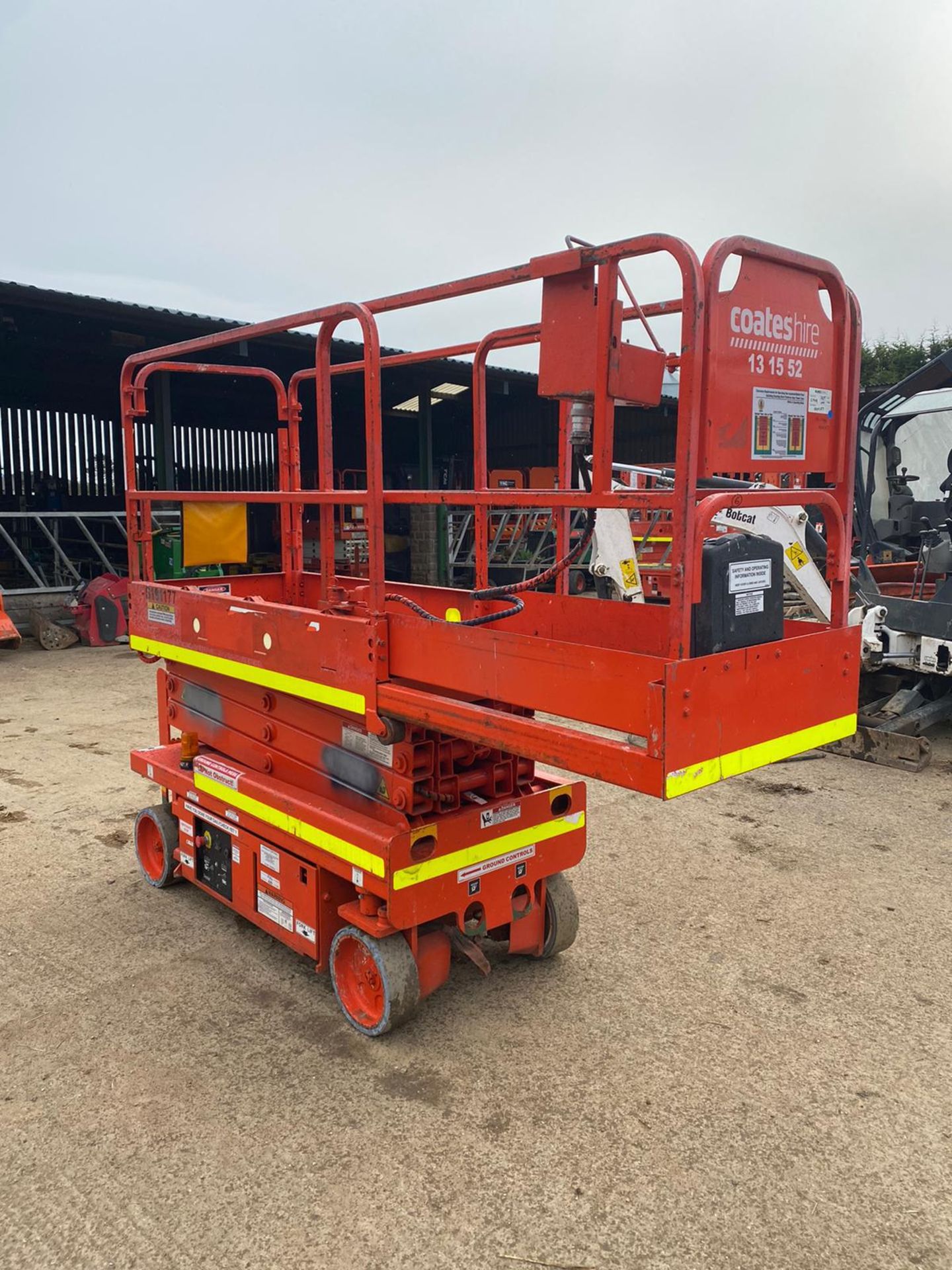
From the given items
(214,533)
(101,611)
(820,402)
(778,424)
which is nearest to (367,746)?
(214,533)

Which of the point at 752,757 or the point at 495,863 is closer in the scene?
the point at 752,757

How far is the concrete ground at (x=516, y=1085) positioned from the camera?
86.7 inches

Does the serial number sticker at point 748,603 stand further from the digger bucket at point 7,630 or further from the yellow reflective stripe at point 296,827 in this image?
the digger bucket at point 7,630

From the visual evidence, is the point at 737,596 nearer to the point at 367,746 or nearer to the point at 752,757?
the point at 752,757

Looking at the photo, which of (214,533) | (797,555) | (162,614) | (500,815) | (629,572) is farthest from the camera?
(629,572)

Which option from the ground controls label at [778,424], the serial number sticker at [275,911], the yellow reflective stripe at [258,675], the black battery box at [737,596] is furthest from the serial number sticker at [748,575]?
the serial number sticker at [275,911]

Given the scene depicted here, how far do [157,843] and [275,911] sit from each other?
1.09m

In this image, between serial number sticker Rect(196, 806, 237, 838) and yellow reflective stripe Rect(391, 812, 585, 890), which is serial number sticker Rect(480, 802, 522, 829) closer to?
yellow reflective stripe Rect(391, 812, 585, 890)

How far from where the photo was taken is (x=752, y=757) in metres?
2.28

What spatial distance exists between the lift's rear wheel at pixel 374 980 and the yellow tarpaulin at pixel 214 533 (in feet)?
5.52

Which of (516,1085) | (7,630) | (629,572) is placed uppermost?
(629,572)

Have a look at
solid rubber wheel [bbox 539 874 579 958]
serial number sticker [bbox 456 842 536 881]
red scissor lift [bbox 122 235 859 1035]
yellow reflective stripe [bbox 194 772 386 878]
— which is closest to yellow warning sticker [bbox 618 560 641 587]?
red scissor lift [bbox 122 235 859 1035]

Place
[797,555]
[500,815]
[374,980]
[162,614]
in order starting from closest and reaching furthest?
[374,980] < [500,815] < [162,614] < [797,555]

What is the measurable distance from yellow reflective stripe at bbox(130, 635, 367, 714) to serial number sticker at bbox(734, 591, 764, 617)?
1.15m
